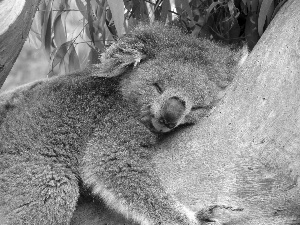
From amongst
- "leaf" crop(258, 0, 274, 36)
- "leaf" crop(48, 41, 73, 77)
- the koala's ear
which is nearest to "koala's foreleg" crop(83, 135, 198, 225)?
the koala's ear

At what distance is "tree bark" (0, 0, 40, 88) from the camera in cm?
227

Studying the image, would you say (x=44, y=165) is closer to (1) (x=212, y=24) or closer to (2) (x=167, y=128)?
(2) (x=167, y=128)

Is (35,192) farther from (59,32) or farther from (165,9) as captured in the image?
(59,32)

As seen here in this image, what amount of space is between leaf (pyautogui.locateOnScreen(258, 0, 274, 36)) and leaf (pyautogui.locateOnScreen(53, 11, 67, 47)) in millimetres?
1793

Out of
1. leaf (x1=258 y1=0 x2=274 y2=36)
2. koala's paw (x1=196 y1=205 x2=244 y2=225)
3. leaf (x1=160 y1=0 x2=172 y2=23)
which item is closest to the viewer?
koala's paw (x1=196 y1=205 x2=244 y2=225)

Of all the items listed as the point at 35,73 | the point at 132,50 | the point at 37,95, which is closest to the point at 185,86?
the point at 132,50

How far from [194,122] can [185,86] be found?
0.22m

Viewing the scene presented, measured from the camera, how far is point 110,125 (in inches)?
102

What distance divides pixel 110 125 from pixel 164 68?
1.48 ft

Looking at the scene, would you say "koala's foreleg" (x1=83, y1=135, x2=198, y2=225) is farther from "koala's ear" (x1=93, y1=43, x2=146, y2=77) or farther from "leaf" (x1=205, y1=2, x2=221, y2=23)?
"leaf" (x1=205, y1=2, x2=221, y2=23)

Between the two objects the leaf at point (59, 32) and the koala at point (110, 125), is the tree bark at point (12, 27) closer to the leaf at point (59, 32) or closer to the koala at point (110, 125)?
the koala at point (110, 125)

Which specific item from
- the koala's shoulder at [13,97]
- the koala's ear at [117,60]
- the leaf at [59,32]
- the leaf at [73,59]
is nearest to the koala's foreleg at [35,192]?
the koala's shoulder at [13,97]

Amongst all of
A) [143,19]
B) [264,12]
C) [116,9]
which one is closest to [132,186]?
[116,9]

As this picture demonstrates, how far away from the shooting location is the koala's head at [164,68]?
101 inches
